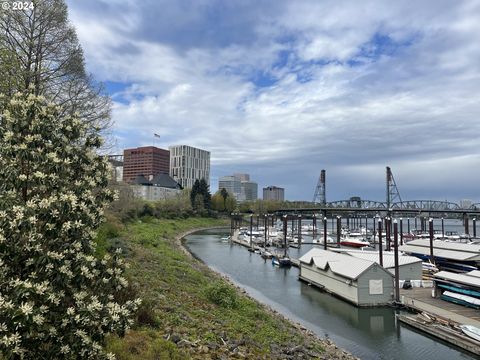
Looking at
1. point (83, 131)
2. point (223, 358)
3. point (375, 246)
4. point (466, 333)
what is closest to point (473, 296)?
point (466, 333)

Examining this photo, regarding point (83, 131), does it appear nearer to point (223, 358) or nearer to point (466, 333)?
point (223, 358)

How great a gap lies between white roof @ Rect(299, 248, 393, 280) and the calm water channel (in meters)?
2.66

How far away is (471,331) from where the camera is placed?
909 inches

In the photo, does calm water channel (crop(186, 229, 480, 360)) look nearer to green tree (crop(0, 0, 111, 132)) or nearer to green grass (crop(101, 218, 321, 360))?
green grass (crop(101, 218, 321, 360))

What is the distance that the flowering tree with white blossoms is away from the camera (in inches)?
232

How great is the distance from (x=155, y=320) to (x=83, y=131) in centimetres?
998

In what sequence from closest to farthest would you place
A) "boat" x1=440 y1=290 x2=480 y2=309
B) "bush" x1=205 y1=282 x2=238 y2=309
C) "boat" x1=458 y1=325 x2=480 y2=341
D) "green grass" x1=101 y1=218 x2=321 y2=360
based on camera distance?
"green grass" x1=101 y1=218 x2=321 y2=360 → "boat" x1=458 y1=325 x2=480 y2=341 → "bush" x1=205 y1=282 x2=238 y2=309 → "boat" x1=440 y1=290 x2=480 y2=309

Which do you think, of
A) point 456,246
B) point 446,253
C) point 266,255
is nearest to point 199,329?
point 446,253

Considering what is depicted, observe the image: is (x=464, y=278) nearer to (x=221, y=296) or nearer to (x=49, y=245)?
(x=221, y=296)

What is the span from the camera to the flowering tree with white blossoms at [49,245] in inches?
232

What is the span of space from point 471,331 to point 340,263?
47.3ft

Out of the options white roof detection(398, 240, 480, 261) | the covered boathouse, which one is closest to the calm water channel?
the covered boathouse

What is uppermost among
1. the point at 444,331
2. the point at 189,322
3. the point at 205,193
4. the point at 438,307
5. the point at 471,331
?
the point at 205,193

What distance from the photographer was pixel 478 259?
44750 mm
